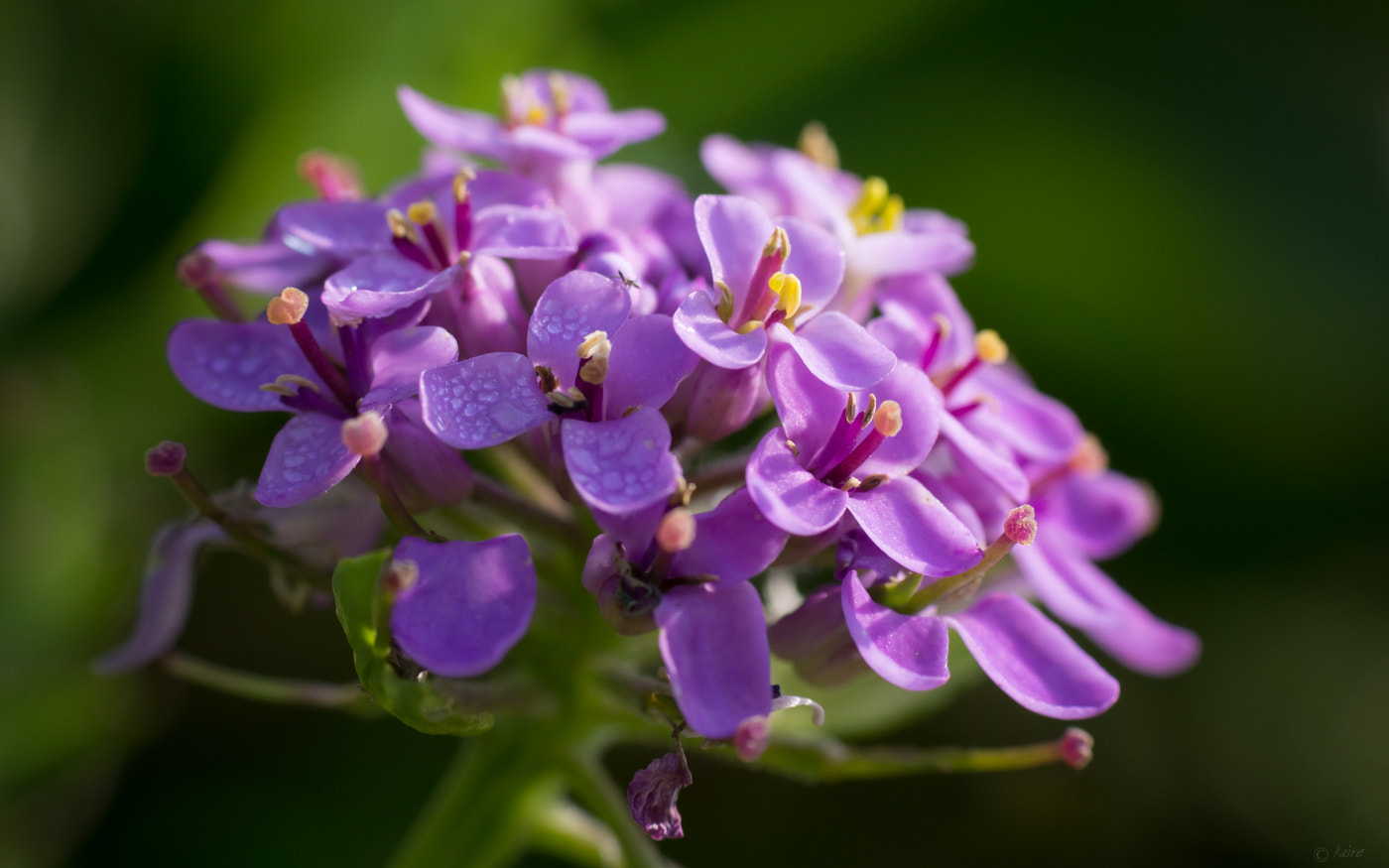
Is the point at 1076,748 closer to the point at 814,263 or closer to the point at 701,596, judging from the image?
the point at 701,596

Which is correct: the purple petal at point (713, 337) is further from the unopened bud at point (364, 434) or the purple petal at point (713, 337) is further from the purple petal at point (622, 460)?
the unopened bud at point (364, 434)

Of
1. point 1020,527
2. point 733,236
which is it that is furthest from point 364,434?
point 1020,527

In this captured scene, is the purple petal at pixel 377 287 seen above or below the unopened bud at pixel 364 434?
above

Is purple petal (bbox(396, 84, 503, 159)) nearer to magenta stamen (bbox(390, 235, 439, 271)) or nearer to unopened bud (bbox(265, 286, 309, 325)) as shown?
magenta stamen (bbox(390, 235, 439, 271))

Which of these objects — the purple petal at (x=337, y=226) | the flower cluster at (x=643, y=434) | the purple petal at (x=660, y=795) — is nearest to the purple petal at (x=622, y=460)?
the flower cluster at (x=643, y=434)

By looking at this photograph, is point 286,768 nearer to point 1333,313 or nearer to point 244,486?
point 244,486

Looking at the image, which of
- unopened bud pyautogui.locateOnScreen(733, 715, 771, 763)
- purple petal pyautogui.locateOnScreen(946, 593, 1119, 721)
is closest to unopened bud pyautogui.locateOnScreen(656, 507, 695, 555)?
unopened bud pyautogui.locateOnScreen(733, 715, 771, 763)
